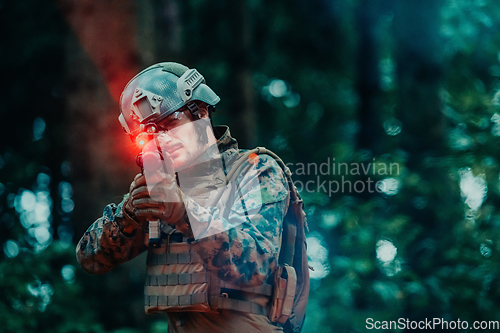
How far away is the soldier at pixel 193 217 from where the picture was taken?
6.27 feet

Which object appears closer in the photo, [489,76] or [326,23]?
[489,76]

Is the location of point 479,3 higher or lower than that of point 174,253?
higher

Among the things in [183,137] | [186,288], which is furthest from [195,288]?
[183,137]

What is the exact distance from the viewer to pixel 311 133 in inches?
273

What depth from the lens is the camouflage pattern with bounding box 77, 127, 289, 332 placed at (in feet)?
6.35

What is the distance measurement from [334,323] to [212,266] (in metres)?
3.31

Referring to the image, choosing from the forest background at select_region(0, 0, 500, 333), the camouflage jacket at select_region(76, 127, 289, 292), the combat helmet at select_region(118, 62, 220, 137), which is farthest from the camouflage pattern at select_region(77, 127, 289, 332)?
the forest background at select_region(0, 0, 500, 333)

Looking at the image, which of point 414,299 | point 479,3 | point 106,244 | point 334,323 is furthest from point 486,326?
point 106,244

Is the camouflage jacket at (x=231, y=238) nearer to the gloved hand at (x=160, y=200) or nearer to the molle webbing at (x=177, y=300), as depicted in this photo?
the gloved hand at (x=160, y=200)

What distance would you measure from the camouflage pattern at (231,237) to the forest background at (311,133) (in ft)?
5.83

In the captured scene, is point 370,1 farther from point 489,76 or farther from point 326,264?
point 326,264

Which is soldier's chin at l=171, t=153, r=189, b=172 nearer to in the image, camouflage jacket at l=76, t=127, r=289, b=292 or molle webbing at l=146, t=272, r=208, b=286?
camouflage jacket at l=76, t=127, r=289, b=292

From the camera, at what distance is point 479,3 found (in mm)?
6594

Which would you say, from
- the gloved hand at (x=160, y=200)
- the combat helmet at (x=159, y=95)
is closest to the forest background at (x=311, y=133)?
the combat helmet at (x=159, y=95)
